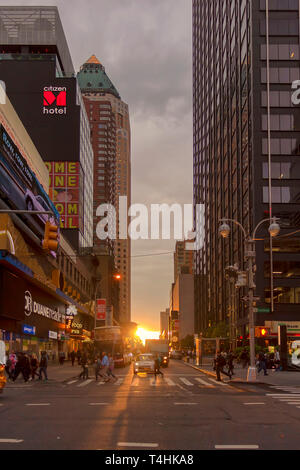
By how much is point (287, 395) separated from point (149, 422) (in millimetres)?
11466

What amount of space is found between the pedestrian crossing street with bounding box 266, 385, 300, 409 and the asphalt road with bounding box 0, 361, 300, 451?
4 centimetres

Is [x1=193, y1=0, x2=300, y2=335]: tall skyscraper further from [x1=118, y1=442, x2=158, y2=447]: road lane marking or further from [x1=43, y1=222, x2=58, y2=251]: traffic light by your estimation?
[x1=118, y1=442, x2=158, y2=447]: road lane marking

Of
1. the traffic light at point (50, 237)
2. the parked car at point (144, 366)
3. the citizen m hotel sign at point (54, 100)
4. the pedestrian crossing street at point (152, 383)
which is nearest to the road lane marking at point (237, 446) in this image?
the traffic light at point (50, 237)

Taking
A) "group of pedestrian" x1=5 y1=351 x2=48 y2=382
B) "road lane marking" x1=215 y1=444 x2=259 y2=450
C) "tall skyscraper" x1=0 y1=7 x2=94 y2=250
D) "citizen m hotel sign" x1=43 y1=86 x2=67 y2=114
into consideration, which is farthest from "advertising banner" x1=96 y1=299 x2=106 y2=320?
"road lane marking" x1=215 y1=444 x2=259 y2=450

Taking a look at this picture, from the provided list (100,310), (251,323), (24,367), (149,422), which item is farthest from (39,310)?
(100,310)

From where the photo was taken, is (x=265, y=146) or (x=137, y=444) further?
(x=265, y=146)

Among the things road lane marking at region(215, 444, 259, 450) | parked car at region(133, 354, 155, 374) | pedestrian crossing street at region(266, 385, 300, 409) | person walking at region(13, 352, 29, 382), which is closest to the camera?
road lane marking at region(215, 444, 259, 450)

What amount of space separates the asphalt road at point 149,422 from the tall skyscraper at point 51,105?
7342 cm

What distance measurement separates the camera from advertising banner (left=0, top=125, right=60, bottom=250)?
143ft

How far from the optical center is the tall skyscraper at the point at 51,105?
94.9 meters

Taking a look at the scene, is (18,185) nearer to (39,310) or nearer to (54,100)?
(39,310)

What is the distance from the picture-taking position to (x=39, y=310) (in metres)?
55.8

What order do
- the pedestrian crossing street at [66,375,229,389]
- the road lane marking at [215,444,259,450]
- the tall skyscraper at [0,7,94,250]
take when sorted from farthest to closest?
the tall skyscraper at [0,7,94,250]
the pedestrian crossing street at [66,375,229,389]
the road lane marking at [215,444,259,450]

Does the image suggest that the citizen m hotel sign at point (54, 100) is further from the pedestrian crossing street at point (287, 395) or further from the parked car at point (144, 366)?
the pedestrian crossing street at point (287, 395)
